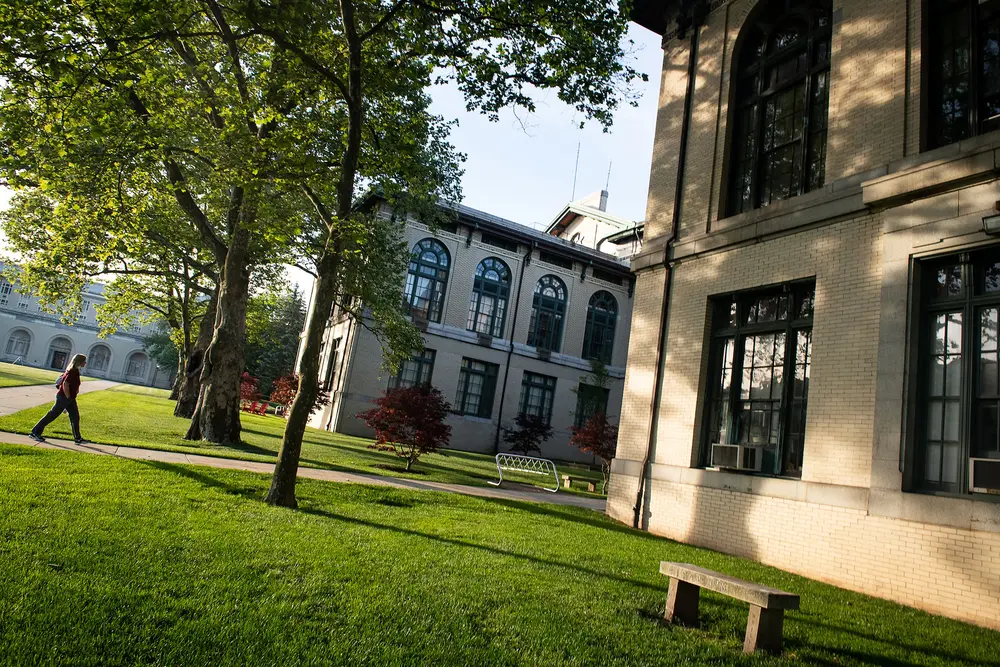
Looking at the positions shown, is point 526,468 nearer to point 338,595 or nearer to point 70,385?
point 70,385

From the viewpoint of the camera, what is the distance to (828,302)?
332 inches

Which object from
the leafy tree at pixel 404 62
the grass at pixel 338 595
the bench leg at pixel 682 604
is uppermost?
the leafy tree at pixel 404 62

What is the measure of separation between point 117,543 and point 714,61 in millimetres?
11452

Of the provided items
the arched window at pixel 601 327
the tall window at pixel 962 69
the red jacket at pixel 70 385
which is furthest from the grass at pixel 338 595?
the arched window at pixel 601 327

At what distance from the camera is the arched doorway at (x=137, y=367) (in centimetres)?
7994

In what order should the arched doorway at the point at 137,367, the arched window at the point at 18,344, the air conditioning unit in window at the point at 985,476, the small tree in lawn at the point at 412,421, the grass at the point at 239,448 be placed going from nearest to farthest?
the air conditioning unit in window at the point at 985,476, the grass at the point at 239,448, the small tree in lawn at the point at 412,421, the arched window at the point at 18,344, the arched doorway at the point at 137,367

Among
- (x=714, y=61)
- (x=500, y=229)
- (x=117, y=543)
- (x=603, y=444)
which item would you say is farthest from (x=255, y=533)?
(x=500, y=229)

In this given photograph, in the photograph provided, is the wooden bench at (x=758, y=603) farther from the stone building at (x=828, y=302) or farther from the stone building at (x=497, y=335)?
the stone building at (x=497, y=335)

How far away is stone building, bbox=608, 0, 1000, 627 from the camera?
689 centimetres

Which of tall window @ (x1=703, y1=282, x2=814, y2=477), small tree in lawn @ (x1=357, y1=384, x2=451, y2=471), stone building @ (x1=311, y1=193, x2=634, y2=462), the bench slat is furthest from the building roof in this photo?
the bench slat

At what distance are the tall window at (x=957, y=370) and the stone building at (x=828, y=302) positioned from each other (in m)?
0.02

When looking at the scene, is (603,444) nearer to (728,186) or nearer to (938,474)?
(728,186)

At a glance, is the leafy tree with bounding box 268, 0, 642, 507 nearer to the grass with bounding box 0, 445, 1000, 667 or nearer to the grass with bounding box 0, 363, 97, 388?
the grass with bounding box 0, 445, 1000, 667

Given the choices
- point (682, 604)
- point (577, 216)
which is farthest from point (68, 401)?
point (577, 216)
